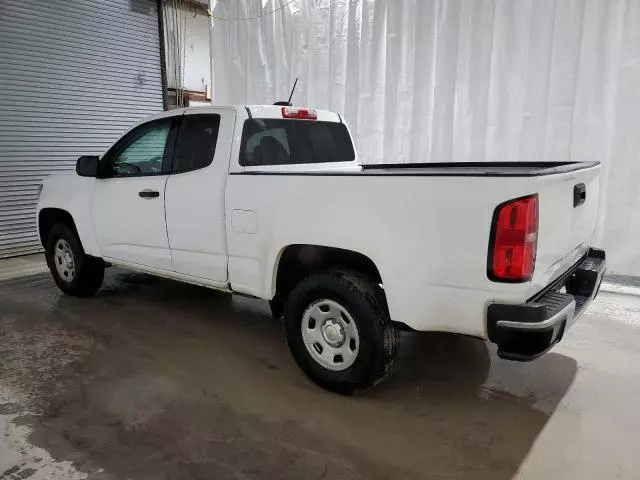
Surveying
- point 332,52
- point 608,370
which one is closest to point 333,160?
point 608,370

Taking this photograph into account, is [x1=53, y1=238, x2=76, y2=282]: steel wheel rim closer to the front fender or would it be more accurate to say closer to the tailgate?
the front fender

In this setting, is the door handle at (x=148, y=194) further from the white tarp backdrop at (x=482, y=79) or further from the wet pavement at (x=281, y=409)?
the white tarp backdrop at (x=482, y=79)

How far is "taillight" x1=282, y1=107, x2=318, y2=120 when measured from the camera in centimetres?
374

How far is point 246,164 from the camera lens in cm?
338

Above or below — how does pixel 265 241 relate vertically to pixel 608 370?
above

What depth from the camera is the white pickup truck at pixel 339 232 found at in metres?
2.25

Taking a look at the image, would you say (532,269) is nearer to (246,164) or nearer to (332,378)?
(332,378)

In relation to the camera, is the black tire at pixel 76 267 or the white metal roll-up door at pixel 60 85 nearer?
the black tire at pixel 76 267

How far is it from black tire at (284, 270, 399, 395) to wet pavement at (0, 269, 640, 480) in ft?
0.45

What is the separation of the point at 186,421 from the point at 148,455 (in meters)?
0.32

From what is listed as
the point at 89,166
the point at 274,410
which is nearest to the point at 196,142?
the point at 89,166

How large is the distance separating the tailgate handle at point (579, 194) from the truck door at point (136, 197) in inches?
110

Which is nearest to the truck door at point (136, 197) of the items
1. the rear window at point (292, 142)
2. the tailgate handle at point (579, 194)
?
the rear window at point (292, 142)

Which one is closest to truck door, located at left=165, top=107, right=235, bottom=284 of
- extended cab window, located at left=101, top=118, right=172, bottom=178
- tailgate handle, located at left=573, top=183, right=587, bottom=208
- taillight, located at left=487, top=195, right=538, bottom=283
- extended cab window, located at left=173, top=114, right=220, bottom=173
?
extended cab window, located at left=173, top=114, right=220, bottom=173
